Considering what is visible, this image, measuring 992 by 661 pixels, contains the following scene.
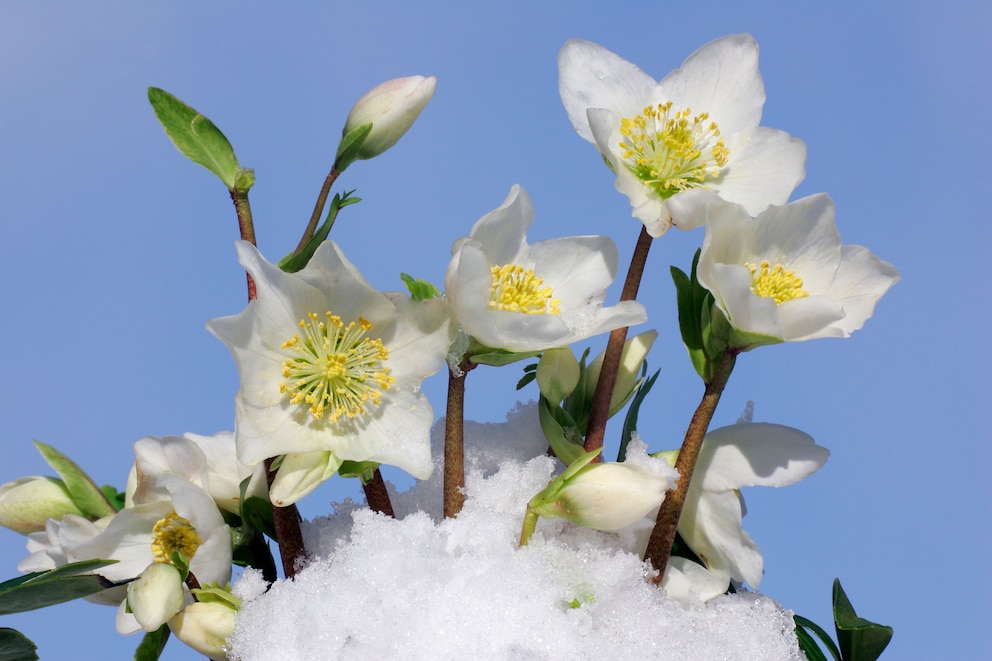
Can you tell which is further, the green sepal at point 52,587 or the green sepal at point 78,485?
the green sepal at point 78,485

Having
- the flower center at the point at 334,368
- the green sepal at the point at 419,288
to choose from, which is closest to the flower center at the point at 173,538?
the flower center at the point at 334,368

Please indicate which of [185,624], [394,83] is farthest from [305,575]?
[394,83]

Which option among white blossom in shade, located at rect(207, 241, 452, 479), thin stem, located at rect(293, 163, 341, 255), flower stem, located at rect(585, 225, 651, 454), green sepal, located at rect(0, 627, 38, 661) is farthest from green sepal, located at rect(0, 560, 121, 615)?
flower stem, located at rect(585, 225, 651, 454)

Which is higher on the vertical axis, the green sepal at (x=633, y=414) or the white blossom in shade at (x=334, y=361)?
the white blossom in shade at (x=334, y=361)

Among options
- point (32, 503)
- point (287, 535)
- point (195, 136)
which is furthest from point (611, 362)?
point (32, 503)

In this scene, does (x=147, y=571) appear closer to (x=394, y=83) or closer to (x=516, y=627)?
(x=516, y=627)

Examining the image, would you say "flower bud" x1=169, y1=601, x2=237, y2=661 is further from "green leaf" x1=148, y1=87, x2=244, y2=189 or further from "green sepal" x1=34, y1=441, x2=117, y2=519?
"green leaf" x1=148, y1=87, x2=244, y2=189

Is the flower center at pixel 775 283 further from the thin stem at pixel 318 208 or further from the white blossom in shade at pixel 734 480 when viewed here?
the thin stem at pixel 318 208

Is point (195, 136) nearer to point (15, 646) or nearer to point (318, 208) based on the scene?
point (318, 208)
